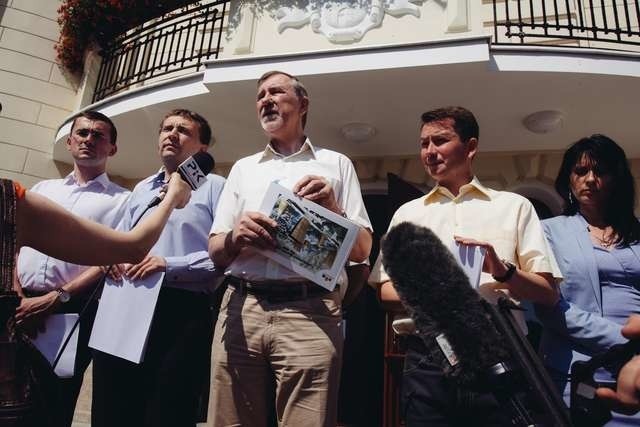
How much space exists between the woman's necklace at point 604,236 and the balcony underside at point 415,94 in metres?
2.44

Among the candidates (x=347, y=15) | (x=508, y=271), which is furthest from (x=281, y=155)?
(x=347, y=15)

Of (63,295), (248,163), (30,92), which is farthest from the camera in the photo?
(30,92)

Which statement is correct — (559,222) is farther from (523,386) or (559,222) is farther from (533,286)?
(523,386)

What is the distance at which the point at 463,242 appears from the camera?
1464 millimetres

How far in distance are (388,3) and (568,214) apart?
365 cm

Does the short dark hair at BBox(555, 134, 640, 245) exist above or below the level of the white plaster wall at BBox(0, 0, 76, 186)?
below

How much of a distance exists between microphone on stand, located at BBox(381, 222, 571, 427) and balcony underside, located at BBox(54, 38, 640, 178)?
336cm

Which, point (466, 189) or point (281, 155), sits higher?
point (281, 155)

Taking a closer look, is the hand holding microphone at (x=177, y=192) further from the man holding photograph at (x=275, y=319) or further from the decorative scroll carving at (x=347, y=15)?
the decorative scroll carving at (x=347, y=15)

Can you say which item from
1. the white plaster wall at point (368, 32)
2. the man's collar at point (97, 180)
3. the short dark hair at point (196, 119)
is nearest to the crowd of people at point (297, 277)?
the short dark hair at point (196, 119)

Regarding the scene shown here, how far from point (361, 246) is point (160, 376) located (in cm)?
104

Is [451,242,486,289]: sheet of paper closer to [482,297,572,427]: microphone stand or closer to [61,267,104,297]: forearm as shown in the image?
[482,297,572,427]: microphone stand

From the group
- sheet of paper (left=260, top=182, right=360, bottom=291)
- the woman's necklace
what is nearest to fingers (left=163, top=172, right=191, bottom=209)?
sheet of paper (left=260, top=182, right=360, bottom=291)

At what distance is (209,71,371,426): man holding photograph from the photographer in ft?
5.43
